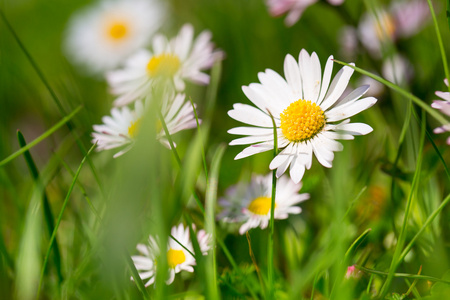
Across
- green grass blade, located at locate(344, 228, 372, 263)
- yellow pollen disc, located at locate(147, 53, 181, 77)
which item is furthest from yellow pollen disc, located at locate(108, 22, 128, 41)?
green grass blade, located at locate(344, 228, 372, 263)

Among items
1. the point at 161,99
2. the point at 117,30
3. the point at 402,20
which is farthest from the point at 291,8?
the point at 117,30

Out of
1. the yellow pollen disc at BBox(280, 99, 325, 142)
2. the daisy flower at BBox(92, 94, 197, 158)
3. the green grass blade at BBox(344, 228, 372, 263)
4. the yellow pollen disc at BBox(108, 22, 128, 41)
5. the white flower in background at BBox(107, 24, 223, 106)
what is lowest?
the green grass blade at BBox(344, 228, 372, 263)

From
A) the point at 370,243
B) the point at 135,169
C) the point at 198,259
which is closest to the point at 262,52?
the point at 370,243

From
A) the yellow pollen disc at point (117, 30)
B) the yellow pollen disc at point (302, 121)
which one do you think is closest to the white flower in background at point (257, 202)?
the yellow pollen disc at point (302, 121)

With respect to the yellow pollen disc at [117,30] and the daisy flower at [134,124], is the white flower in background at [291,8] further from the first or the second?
the yellow pollen disc at [117,30]

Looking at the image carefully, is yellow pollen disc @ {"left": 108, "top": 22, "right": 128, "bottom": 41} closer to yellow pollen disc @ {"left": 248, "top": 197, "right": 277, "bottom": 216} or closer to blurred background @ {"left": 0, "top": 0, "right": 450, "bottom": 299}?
blurred background @ {"left": 0, "top": 0, "right": 450, "bottom": 299}

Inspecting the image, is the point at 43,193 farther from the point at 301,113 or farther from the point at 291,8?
the point at 291,8
